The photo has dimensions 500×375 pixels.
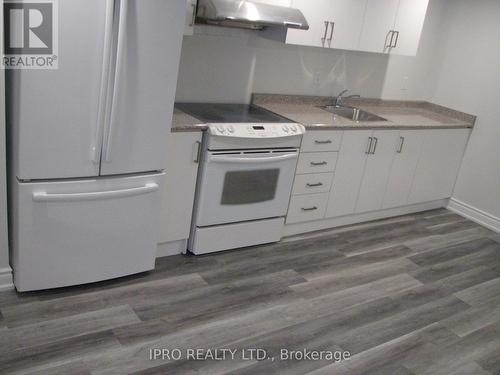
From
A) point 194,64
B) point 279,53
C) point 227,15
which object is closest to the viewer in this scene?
point 227,15

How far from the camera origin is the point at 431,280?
3.70m

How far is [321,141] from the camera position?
148 inches

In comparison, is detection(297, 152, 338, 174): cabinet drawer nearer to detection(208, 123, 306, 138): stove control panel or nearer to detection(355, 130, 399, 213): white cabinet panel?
detection(208, 123, 306, 138): stove control panel

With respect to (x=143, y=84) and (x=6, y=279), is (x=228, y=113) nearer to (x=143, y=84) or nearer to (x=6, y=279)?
(x=143, y=84)

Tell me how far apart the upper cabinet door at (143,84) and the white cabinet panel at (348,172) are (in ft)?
5.34

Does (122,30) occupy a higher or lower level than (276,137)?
higher

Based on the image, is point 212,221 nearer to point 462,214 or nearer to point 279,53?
point 279,53

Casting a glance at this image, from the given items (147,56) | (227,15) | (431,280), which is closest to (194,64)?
Result: (227,15)

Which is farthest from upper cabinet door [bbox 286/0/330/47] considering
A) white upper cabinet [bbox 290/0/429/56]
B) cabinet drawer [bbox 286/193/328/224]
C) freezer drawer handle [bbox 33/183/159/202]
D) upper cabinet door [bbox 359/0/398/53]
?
freezer drawer handle [bbox 33/183/159/202]

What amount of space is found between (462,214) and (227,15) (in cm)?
327

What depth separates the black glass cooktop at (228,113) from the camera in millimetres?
3379

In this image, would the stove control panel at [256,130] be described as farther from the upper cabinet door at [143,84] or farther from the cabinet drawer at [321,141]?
the upper cabinet door at [143,84]

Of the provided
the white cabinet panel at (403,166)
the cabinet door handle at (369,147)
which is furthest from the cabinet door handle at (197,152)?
the white cabinet panel at (403,166)

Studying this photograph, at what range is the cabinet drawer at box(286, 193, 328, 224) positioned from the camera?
385 cm
